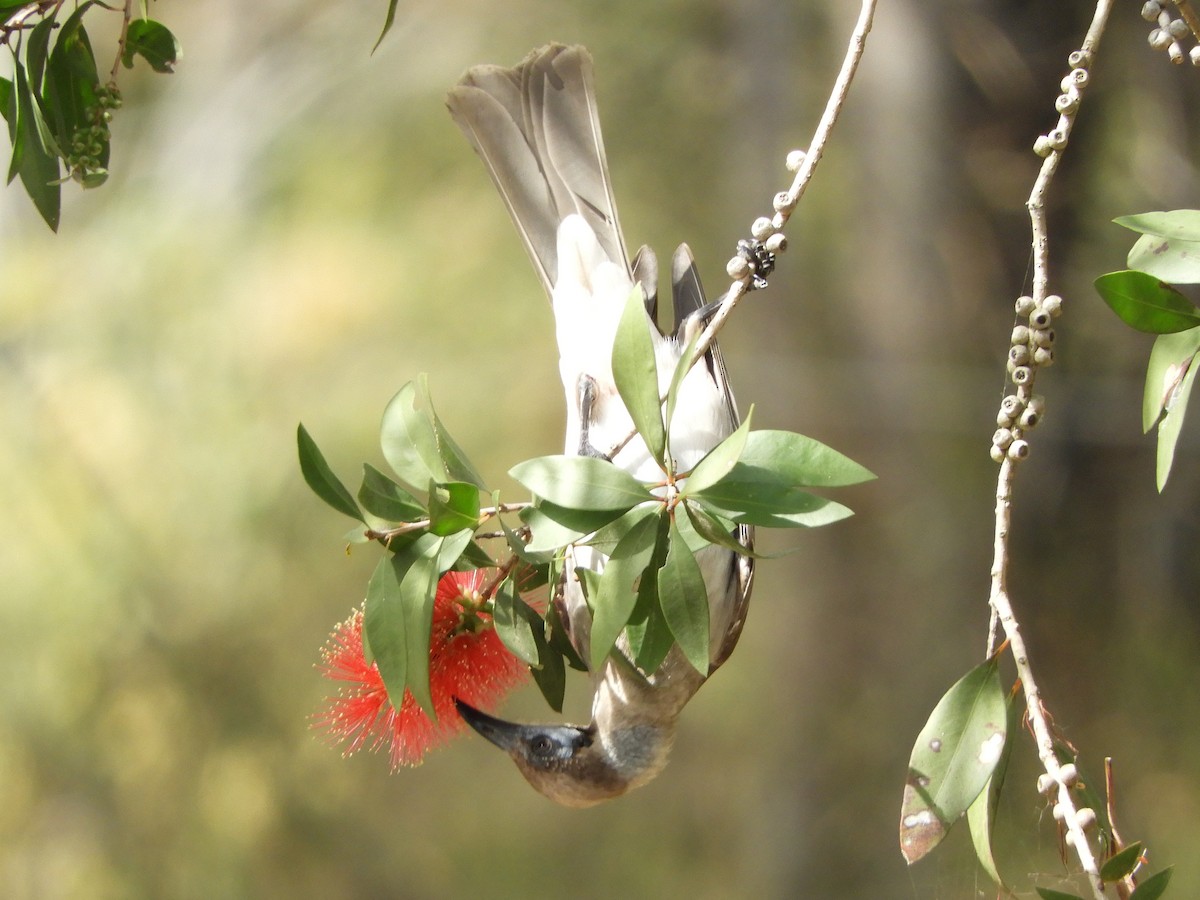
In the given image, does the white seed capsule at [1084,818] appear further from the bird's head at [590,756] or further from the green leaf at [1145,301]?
the bird's head at [590,756]

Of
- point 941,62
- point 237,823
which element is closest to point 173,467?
point 237,823

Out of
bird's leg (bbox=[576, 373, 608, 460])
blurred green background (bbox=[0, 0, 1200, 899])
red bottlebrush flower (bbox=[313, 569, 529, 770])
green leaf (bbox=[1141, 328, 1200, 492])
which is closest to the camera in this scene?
green leaf (bbox=[1141, 328, 1200, 492])

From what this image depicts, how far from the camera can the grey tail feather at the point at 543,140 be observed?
179cm

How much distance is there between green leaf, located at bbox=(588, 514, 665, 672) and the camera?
0.86m

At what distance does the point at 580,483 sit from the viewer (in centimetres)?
86

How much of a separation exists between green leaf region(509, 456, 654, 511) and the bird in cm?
64

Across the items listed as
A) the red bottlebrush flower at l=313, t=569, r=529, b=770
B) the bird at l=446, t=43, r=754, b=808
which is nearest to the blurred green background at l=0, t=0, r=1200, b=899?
the bird at l=446, t=43, r=754, b=808

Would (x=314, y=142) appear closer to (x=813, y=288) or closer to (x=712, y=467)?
(x=813, y=288)

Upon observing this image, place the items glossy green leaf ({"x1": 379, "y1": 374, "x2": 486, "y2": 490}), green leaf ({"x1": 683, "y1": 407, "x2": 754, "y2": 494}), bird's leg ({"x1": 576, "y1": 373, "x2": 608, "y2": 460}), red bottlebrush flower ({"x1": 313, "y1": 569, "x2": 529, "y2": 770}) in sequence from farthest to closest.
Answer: bird's leg ({"x1": 576, "y1": 373, "x2": 608, "y2": 460}) < red bottlebrush flower ({"x1": 313, "y1": 569, "x2": 529, "y2": 770}) < glossy green leaf ({"x1": 379, "y1": 374, "x2": 486, "y2": 490}) < green leaf ({"x1": 683, "y1": 407, "x2": 754, "y2": 494})

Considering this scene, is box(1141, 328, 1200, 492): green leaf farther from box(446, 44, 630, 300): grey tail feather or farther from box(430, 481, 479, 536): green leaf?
box(446, 44, 630, 300): grey tail feather

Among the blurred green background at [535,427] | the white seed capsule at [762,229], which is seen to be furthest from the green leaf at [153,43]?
the blurred green background at [535,427]

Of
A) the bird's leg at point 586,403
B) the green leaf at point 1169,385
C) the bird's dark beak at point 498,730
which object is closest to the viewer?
the green leaf at point 1169,385

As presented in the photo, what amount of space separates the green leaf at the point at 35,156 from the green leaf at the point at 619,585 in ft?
2.56

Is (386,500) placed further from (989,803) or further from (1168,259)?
(1168,259)
